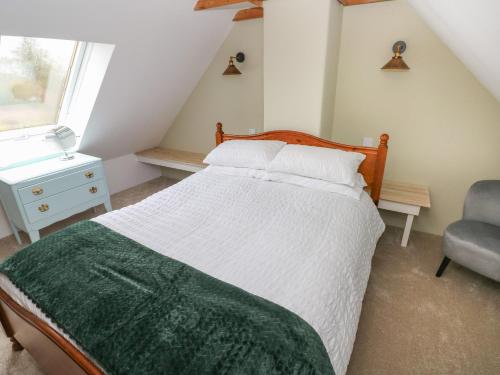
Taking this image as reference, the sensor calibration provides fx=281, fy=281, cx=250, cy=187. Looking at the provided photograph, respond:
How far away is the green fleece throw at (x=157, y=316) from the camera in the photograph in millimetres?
883

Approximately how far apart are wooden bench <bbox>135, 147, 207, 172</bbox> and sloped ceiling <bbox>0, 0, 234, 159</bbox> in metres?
0.16

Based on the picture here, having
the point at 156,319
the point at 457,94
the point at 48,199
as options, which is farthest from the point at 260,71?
the point at 156,319

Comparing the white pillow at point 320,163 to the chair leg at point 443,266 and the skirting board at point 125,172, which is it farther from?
the skirting board at point 125,172

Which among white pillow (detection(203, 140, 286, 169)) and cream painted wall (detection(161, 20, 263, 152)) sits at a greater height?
cream painted wall (detection(161, 20, 263, 152))

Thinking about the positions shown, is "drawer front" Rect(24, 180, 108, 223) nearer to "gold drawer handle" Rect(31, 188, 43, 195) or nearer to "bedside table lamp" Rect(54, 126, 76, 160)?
"gold drawer handle" Rect(31, 188, 43, 195)

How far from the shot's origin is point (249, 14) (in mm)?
2672

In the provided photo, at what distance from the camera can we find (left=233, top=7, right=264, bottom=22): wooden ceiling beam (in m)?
2.61

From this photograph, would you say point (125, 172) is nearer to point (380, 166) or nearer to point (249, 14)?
point (249, 14)

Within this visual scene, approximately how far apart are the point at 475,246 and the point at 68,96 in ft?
11.4

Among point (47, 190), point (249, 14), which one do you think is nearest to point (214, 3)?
point (249, 14)

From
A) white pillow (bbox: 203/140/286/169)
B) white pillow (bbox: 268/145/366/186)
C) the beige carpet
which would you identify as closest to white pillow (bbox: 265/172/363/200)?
white pillow (bbox: 268/145/366/186)

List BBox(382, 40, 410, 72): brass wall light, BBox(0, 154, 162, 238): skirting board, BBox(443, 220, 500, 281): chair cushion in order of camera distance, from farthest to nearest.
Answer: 1. BBox(0, 154, 162, 238): skirting board
2. BBox(382, 40, 410, 72): brass wall light
3. BBox(443, 220, 500, 281): chair cushion

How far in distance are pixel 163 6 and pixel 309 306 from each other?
2.23 meters

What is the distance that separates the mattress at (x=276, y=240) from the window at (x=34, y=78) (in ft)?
4.91
